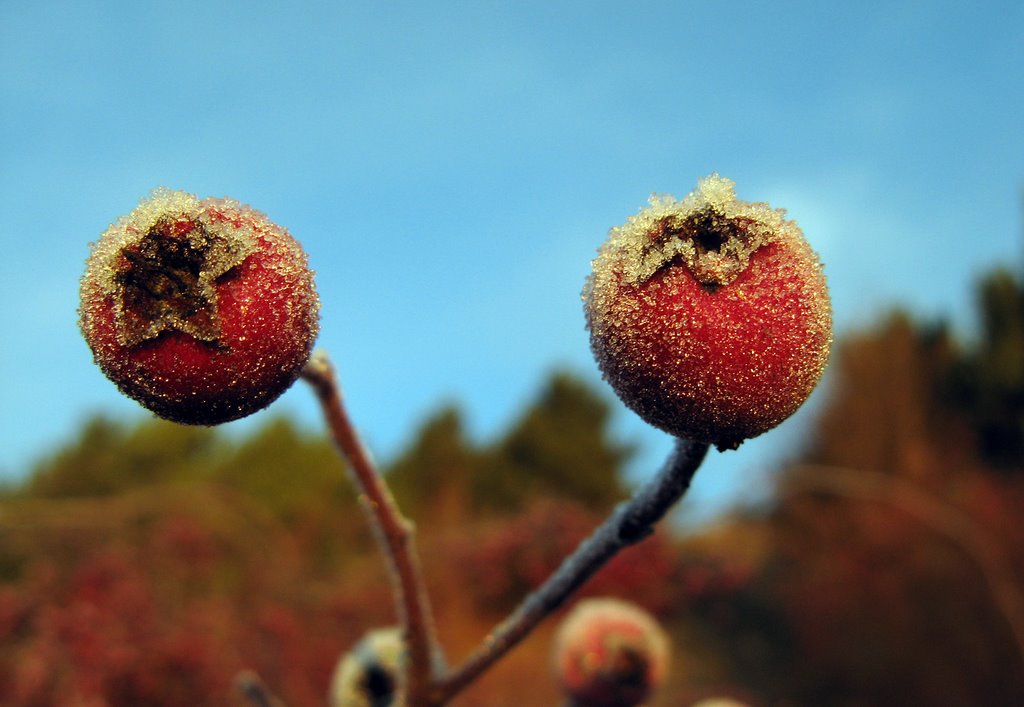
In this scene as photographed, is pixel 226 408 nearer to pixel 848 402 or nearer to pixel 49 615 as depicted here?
pixel 49 615

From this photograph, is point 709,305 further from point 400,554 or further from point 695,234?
point 400,554

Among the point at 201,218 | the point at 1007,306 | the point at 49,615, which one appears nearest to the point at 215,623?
the point at 49,615

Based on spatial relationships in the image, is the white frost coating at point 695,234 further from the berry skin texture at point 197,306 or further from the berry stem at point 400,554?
the berry stem at point 400,554

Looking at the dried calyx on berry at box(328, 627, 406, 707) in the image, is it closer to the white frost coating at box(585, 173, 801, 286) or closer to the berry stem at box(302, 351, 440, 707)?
the berry stem at box(302, 351, 440, 707)

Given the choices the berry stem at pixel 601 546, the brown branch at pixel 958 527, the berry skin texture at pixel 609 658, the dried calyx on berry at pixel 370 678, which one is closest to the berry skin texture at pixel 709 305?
the berry stem at pixel 601 546

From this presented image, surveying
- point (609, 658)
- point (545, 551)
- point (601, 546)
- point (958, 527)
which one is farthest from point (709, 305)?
point (958, 527)

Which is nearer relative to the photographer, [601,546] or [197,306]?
[197,306]
